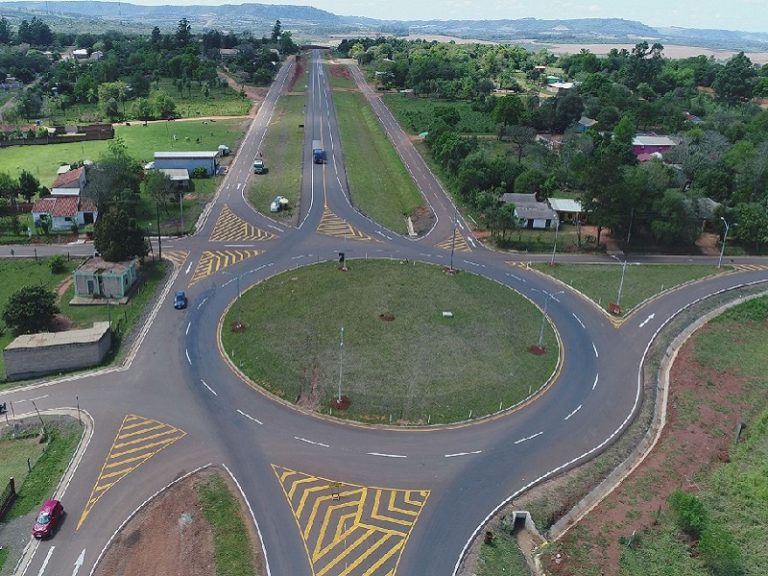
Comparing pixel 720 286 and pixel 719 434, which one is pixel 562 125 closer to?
pixel 720 286

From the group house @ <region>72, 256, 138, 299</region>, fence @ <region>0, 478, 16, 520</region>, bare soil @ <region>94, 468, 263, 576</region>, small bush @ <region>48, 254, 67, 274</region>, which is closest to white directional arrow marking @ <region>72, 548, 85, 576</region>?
bare soil @ <region>94, 468, 263, 576</region>

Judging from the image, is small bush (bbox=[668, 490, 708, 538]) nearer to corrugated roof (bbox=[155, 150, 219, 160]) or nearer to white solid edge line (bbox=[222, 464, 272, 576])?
white solid edge line (bbox=[222, 464, 272, 576])

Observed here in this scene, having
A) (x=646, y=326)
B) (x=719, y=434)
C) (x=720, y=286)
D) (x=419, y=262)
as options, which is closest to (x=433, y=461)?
(x=719, y=434)

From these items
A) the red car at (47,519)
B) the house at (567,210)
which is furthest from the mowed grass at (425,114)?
the red car at (47,519)

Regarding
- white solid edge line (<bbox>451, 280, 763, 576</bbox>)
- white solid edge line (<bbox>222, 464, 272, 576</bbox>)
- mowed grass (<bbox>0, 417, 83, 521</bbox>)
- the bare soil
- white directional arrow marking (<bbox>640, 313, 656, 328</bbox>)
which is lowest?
mowed grass (<bbox>0, 417, 83, 521</bbox>)

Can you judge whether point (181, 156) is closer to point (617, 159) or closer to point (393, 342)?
point (393, 342)

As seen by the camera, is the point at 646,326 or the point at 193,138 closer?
the point at 646,326
